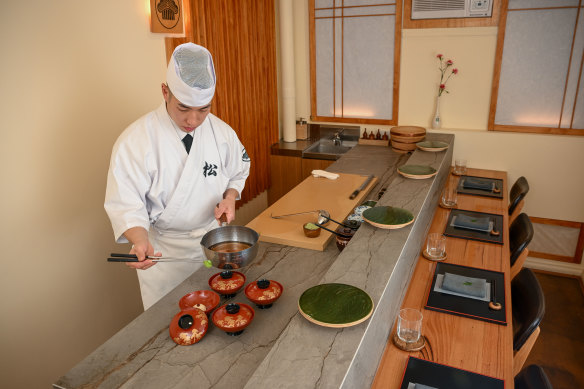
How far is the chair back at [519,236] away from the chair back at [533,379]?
1101 millimetres

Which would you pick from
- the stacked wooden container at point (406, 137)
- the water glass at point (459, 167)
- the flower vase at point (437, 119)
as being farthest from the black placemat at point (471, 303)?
the flower vase at point (437, 119)

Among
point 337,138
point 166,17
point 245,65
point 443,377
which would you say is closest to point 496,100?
point 337,138

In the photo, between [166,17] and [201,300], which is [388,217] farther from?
[166,17]

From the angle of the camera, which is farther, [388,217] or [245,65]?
[245,65]

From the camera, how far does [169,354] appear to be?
1418mm

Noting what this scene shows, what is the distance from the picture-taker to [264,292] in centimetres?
163

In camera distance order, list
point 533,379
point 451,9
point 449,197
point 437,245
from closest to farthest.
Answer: point 533,379 → point 437,245 → point 449,197 → point 451,9

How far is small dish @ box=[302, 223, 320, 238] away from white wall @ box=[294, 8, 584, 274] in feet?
7.49

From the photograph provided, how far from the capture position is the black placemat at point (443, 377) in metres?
1.44

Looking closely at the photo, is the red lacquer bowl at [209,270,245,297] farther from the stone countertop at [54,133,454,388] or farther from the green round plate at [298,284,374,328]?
the green round plate at [298,284,374,328]

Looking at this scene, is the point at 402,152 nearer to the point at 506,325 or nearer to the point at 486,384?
the point at 506,325

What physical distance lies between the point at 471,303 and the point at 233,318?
1109 mm

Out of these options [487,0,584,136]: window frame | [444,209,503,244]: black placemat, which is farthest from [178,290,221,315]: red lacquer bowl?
[487,0,584,136]: window frame

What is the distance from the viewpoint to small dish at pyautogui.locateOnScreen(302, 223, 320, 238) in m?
2.12
